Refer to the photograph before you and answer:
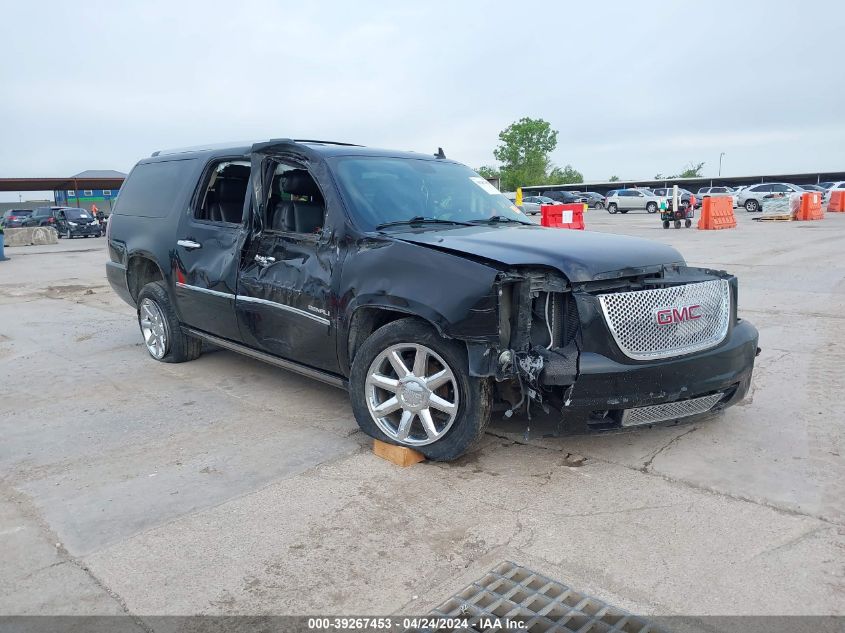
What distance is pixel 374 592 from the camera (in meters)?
2.76

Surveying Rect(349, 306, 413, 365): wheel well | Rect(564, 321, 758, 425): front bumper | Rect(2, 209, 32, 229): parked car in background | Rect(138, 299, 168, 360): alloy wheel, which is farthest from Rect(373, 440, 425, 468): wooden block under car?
Rect(2, 209, 32, 229): parked car in background

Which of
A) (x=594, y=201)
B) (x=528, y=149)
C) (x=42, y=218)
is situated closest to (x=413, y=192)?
(x=42, y=218)

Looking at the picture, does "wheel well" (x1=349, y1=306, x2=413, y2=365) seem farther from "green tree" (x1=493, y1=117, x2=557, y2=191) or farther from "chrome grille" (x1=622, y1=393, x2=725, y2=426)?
"green tree" (x1=493, y1=117, x2=557, y2=191)

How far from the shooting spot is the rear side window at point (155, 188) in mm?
6034

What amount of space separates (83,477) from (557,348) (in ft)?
9.05

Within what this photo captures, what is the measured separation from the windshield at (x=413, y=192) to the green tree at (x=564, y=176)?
10941 centimetres

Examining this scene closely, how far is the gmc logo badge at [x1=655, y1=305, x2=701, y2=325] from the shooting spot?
3670mm

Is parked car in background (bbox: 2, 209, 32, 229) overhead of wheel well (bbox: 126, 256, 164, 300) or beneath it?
overhead

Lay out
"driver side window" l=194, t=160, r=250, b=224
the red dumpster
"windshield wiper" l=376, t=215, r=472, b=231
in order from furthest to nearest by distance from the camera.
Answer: the red dumpster → "driver side window" l=194, t=160, r=250, b=224 → "windshield wiper" l=376, t=215, r=472, b=231

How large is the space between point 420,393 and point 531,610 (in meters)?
1.48

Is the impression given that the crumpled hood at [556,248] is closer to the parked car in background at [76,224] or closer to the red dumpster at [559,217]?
the red dumpster at [559,217]

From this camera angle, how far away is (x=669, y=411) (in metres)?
3.78

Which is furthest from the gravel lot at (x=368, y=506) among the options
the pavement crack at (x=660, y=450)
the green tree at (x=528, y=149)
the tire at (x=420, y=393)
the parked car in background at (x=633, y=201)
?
the green tree at (x=528, y=149)

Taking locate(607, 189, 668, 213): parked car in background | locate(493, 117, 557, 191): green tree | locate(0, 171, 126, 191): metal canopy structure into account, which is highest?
locate(493, 117, 557, 191): green tree
